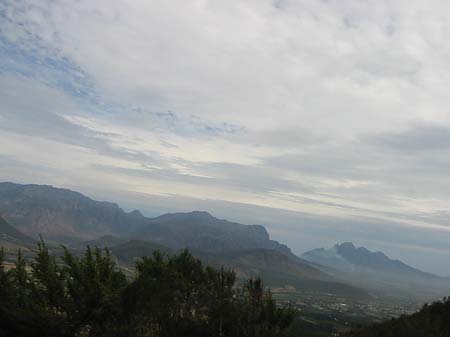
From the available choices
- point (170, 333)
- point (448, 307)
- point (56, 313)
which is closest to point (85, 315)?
point (56, 313)

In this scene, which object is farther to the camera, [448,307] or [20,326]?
[448,307]

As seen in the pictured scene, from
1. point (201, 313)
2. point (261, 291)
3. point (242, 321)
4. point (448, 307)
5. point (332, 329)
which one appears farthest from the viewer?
point (332, 329)

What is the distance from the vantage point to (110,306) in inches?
1551

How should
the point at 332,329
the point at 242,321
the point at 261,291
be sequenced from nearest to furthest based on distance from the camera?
the point at 242,321
the point at 261,291
the point at 332,329

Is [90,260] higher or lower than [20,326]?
higher

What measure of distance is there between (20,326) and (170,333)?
44.4 ft

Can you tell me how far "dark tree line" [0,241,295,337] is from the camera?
33.7 meters

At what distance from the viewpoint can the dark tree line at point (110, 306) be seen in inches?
1328

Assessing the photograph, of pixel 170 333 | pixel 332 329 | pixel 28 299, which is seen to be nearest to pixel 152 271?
pixel 28 299

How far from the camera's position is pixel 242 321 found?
1276 inches

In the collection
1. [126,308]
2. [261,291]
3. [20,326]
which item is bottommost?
[20,326]

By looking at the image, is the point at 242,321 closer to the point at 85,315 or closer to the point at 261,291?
the point at 261,291

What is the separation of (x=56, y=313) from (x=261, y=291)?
18.2 m

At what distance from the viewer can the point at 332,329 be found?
538ft
